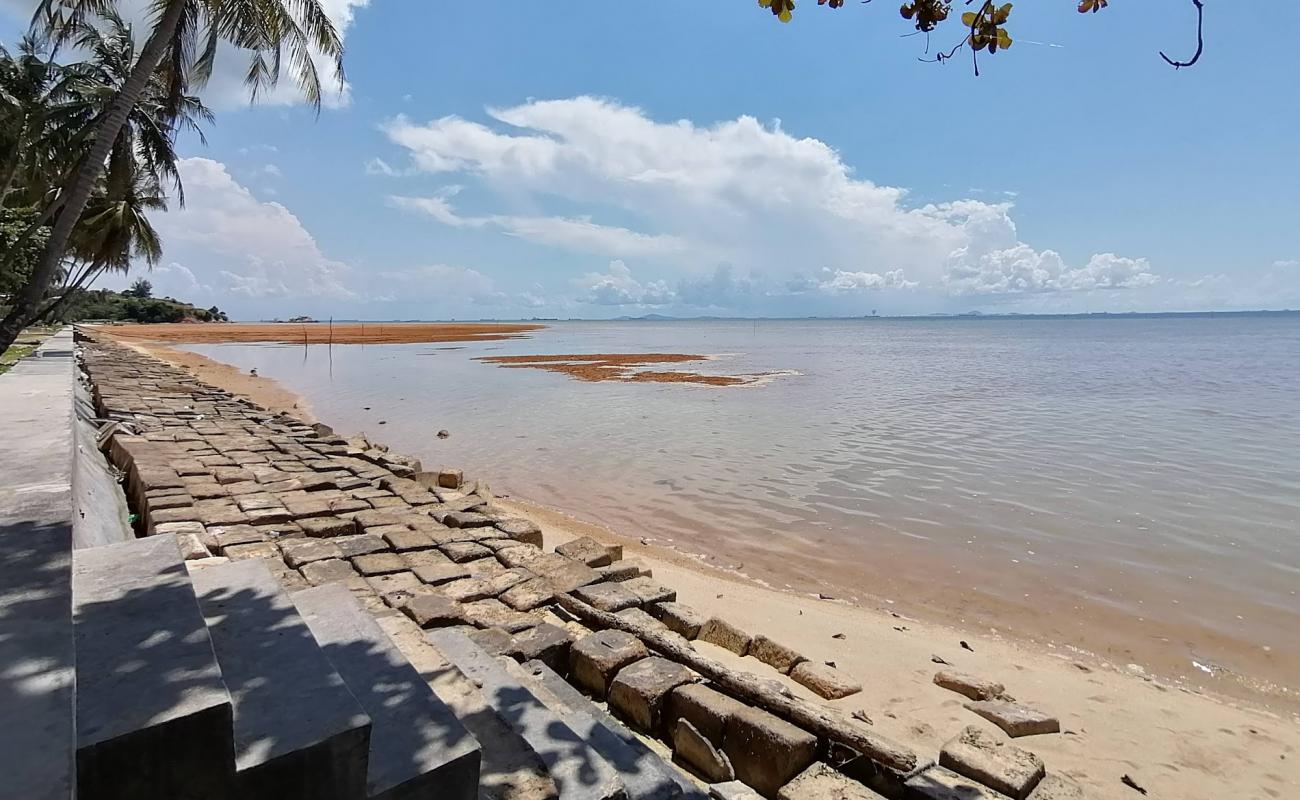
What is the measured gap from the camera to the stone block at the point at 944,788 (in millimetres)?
2668

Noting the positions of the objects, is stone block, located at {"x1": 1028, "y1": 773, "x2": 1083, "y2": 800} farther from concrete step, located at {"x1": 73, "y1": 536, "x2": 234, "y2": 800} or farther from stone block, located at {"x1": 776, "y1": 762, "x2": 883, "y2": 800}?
concrete step, located at {"x1": 73, "y1": 536, "x2": 234, "y2": 800}

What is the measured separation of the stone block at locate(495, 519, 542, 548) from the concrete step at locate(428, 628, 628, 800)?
2.53 m

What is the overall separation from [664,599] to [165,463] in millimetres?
5740

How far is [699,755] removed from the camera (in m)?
3.10

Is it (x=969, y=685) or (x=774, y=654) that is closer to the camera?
(x=969, y=685)

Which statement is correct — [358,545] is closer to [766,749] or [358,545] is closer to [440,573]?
[440,573]

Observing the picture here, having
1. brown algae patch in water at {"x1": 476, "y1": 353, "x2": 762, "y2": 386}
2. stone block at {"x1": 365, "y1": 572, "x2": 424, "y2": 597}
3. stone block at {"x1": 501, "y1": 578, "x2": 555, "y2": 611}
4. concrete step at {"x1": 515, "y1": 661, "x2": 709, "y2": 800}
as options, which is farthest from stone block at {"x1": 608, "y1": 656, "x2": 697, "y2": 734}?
brown algae patch in water at {"x1": 476, "y1": 353, "x2": 762, "y2": 386}

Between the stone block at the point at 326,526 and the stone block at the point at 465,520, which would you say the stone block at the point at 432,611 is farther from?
the stone block at the point at 326,526

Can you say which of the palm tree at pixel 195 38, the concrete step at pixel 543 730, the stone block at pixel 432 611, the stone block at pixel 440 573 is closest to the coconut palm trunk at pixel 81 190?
the palm tree at pixel 195 38

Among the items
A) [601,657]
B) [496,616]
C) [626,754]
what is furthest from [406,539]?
[626,754]

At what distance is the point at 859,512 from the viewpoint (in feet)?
27.8

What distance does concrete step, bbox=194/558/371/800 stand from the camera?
1596 millimetres

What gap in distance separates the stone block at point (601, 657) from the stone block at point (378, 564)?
72.5 inches

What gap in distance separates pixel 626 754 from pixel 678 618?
2183 millimetres
